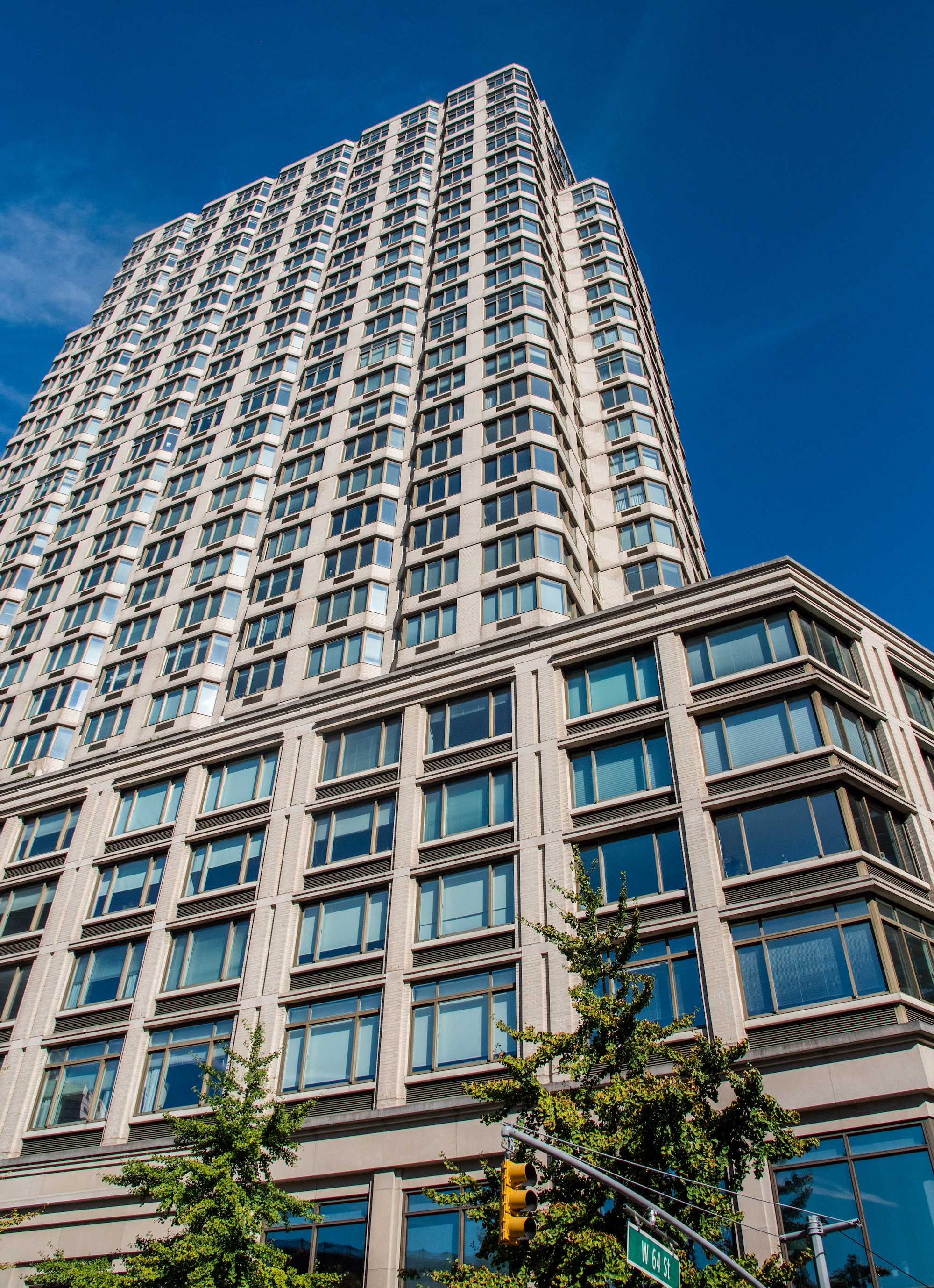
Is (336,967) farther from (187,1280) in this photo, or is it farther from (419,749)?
(187,1280)

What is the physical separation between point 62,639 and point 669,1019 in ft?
119

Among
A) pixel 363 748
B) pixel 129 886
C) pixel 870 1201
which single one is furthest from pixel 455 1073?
pixel 129 886

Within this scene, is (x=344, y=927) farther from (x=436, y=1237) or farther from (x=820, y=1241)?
(x=820, y=1241)

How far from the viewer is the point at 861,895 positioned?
23.2 metres

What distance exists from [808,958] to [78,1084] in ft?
67.8

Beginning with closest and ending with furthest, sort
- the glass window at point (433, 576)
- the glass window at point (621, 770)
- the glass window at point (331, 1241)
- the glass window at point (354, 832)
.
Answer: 1. the glass window at point (331, 1241)
2. the glass window at point (621, 770)
3. the glass window at point (354, 832)
4. the glass window at point (433, 576)

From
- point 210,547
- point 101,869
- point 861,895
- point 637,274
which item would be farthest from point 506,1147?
point 637,274

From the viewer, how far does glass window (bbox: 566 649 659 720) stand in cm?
3008

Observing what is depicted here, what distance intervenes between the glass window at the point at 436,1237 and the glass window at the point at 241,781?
1407 cm

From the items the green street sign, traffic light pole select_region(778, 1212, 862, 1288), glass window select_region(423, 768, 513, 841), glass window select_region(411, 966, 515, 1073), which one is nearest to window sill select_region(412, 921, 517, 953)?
glass window select_region(411, 966, 515, 1073)

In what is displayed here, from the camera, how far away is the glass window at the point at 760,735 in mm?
26500

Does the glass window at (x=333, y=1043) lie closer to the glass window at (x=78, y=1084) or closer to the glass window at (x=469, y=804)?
the glass window at (x=469, y=804)

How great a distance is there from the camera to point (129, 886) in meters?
34.2

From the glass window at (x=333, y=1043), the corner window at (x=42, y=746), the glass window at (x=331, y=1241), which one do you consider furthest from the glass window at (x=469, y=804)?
the corner window at (x=42, y=746)
